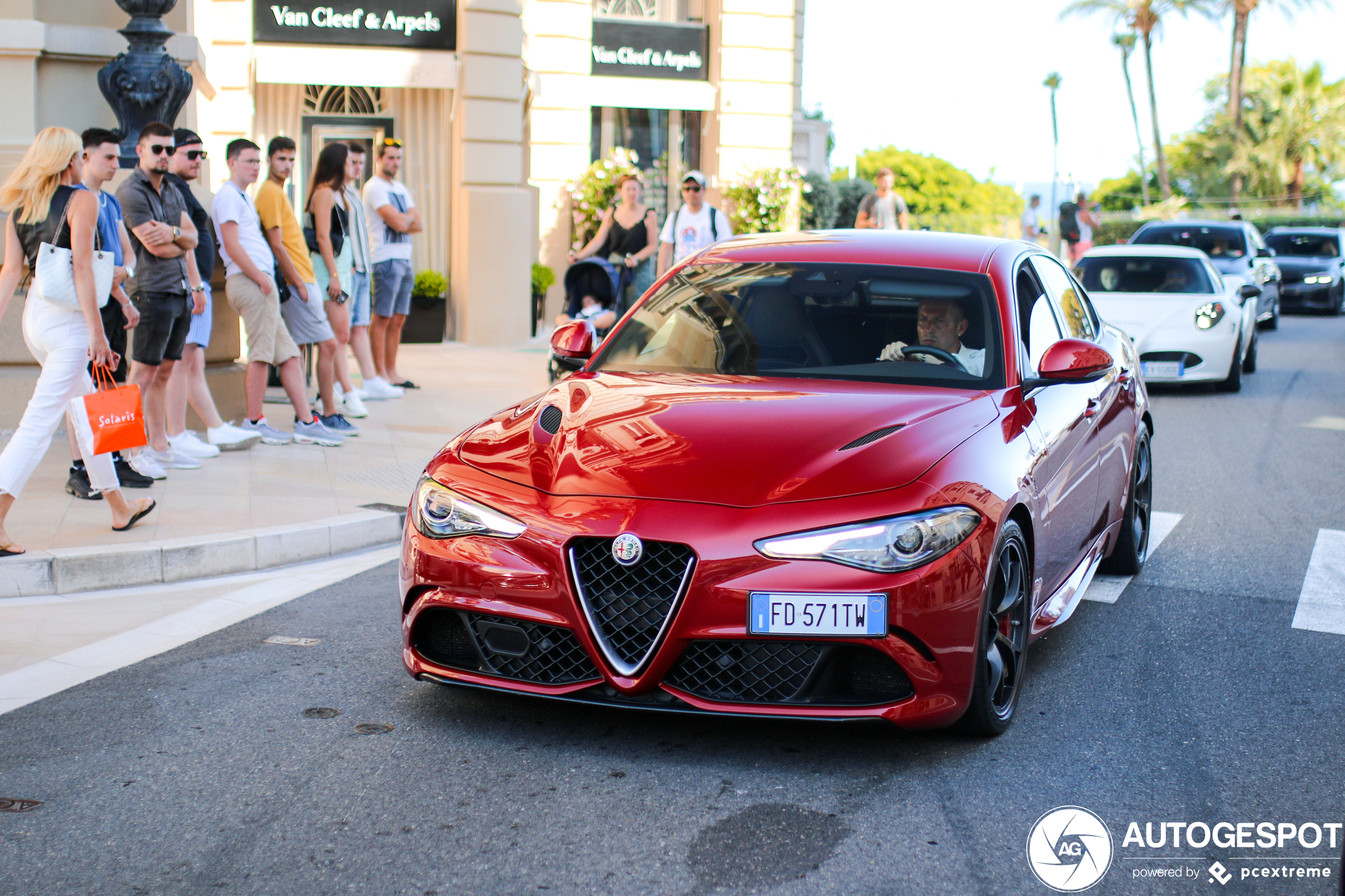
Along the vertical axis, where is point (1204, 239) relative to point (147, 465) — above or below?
above

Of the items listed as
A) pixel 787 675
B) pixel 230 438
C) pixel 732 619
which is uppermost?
pixel 732 619

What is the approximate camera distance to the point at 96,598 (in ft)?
19.5

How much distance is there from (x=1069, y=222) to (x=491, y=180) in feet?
29.1

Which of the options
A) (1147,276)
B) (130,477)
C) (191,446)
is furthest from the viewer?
(1147,276)

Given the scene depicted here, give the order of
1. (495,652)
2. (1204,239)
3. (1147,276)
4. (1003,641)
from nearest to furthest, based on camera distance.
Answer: (495,652)
(1003,641)
(1147,276)
(1204,239)

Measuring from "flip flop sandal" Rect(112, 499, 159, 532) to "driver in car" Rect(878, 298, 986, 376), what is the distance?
3.80m

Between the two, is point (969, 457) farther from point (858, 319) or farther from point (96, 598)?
point (96, 598)

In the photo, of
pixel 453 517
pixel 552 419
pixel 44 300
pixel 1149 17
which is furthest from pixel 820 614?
pixel 1149 17

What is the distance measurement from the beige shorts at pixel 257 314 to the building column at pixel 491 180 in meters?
7.57

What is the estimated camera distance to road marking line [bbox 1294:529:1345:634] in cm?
564

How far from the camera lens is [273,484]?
7984 mm

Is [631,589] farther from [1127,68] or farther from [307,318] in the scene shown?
[1127,68]

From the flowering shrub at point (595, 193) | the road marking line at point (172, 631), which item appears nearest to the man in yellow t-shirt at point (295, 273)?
the road marking line at point (172, 631)

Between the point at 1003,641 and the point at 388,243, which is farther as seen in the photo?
the point at 388,243
